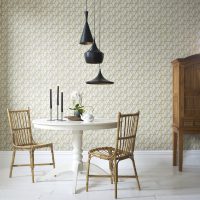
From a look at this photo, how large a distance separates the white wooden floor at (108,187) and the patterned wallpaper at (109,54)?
76 cm

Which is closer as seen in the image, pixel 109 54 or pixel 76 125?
pixel 76 125

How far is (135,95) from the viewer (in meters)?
5.41

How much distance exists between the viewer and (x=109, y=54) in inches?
213

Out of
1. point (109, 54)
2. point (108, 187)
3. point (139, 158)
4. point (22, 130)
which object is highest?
point (109, 54)

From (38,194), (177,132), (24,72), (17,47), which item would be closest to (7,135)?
(24,72)

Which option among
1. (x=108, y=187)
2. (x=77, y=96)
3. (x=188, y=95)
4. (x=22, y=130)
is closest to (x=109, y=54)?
(x=77, y=96)

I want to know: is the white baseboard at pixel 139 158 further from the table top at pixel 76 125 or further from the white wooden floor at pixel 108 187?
the table top at pixel 76 125

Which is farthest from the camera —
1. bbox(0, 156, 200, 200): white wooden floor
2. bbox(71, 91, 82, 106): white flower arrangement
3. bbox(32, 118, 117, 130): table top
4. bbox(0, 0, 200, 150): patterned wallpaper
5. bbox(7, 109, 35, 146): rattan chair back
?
bbox(0, 0, 200, 150): patterned wallpaper

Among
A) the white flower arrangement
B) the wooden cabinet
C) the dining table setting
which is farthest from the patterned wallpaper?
the dining table setting

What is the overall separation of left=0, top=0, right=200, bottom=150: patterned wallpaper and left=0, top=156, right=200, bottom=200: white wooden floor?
2.51 ft

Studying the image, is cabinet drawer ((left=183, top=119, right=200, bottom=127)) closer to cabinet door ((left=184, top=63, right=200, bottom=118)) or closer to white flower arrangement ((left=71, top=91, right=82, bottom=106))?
cabinet door ((left=184, top=63, right=200, bottom=118))

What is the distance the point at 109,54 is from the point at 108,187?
6.80 ft

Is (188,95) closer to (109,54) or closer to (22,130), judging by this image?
(109,54)

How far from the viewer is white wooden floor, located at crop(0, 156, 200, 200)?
3.86 m
